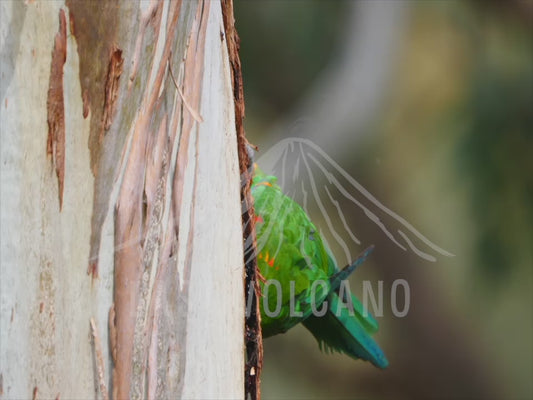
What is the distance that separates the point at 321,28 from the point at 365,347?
1213 mm

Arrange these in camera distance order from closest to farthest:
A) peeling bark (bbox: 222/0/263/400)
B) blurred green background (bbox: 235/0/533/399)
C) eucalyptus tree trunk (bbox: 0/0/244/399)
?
eucalyptus tree trunk (bbox: 0/0/244/399), peeling bark (bbox: 222/0/263/400), blurred green background (bbox: 235/0/533/399)

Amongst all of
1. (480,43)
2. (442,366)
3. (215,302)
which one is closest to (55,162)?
(215,302)

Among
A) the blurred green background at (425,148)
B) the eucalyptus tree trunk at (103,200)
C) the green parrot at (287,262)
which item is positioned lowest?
the eucalyptus tree trunk at (103,200)

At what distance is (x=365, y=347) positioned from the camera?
1.96 meters

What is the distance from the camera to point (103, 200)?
73cm

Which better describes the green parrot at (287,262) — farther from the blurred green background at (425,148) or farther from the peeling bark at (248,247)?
the blurred green background at (425,148)

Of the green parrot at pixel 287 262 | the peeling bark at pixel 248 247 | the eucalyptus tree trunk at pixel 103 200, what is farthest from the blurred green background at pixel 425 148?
the eucalyptus tree trunk at pixel 103 200

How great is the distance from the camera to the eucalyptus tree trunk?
70 centimetres

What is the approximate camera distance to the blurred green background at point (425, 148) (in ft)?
A: 8.30

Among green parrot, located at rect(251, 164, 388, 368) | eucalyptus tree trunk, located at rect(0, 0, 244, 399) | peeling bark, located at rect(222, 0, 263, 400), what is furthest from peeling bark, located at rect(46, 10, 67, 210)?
green parrot, located at rect(251, 164, 388, 368)

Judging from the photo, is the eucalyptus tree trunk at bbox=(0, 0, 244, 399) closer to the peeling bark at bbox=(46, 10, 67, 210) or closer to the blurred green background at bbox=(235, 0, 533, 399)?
the peeling bark at bbox=(46, 10, 67, 210)

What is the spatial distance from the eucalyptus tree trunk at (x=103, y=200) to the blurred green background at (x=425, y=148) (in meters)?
1.41

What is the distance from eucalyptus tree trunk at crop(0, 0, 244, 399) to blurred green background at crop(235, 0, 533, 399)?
4.62 ft

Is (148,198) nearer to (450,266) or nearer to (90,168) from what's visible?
(90,168)
